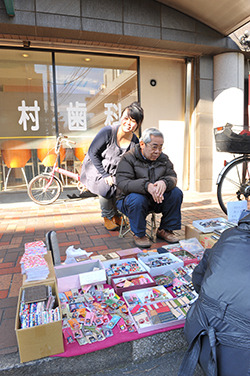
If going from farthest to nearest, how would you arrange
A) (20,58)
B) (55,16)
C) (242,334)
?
(20,58)
(55,16)
(242,334)

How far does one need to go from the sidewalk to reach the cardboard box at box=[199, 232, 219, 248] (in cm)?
58

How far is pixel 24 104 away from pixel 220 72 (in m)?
4.18

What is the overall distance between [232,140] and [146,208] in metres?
1.75

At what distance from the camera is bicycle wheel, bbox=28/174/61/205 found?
18.6ft

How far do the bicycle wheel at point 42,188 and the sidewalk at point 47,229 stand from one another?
15 centimetres

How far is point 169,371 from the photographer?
5.30 feet

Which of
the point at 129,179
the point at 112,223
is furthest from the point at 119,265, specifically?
the point at 112,223

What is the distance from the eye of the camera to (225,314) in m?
1.16

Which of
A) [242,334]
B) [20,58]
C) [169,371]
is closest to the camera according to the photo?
[242,334]

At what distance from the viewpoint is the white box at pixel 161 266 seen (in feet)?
7.60

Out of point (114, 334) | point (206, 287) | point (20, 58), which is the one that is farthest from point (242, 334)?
point (20, 58)

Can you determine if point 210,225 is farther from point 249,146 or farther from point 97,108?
point 97,108

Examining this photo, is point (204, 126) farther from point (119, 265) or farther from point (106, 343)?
point (106, 343)

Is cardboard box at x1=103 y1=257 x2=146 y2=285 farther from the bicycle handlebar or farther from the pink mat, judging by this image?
the bicycle handlebar
